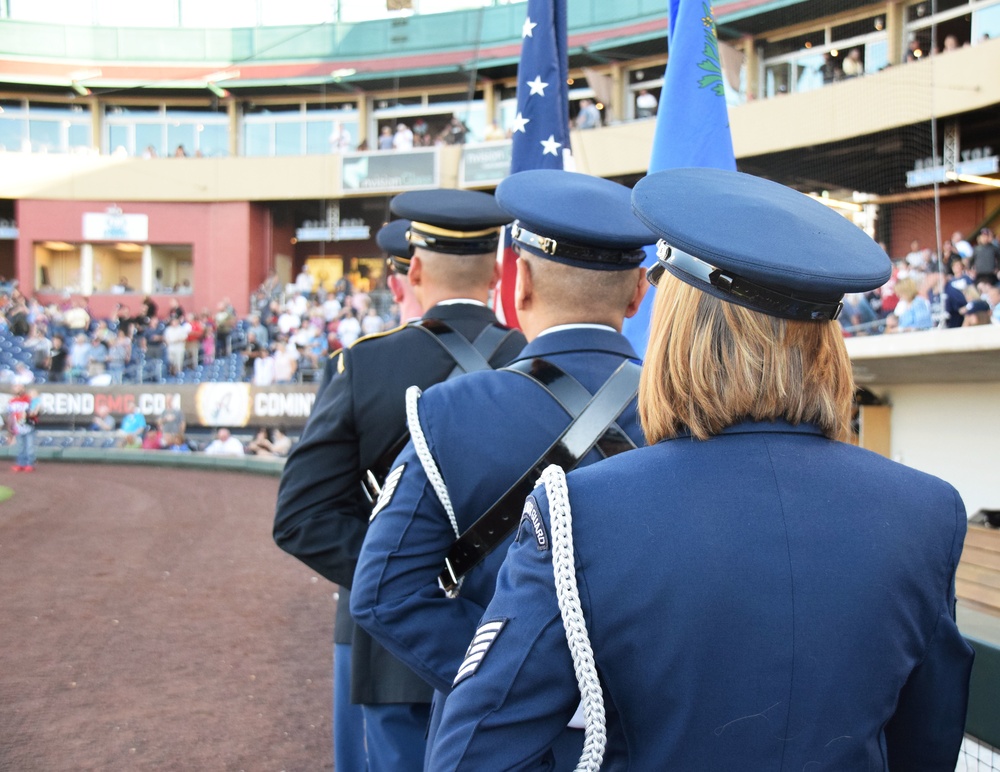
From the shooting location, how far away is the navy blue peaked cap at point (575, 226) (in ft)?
6.89

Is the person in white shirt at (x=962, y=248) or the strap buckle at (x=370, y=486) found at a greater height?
the person in white shirt at (x=962, y=248)

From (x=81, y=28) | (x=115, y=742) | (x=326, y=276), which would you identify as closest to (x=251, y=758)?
(x=115, y=742)

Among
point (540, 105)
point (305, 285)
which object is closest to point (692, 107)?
point (540, 105)

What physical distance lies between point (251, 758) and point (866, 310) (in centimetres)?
931

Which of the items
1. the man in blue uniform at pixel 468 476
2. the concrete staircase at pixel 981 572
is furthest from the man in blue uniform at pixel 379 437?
the concrete staircase at pixel 981 572

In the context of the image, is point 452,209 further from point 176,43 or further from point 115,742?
point 176,43

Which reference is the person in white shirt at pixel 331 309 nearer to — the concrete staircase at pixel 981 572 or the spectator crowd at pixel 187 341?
the spectator crowd at pixel 187 341

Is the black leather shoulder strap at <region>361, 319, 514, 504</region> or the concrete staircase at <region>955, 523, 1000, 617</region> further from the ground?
the black leather shoulder strap at <region>361, 319, 514, 504</region>

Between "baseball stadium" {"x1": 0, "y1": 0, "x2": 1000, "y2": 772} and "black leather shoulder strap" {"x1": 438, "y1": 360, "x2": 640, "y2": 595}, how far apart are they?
21 centimetres

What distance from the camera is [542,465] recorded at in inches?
74.0

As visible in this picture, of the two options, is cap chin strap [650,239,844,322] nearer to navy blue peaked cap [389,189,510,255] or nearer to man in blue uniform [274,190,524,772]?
man in blue uniform [274,190,524,772]

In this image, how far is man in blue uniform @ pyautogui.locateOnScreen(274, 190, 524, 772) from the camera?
2.58 meters

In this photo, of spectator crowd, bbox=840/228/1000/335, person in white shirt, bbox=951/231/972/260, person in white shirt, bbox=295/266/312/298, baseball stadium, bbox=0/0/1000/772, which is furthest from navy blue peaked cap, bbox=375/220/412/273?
person in white shirt, bbox=295/266/312/298

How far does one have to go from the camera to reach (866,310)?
11.4 m
